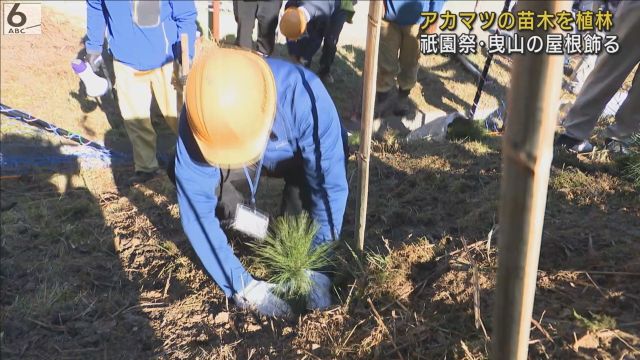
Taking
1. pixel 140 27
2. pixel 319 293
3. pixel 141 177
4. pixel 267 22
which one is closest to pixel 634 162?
pixel 319 293

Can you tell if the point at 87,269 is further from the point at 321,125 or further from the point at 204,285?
the point at 321,125

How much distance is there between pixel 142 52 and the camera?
153 inches

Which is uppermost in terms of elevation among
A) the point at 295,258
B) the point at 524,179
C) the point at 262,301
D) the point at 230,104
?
the point at 524,179

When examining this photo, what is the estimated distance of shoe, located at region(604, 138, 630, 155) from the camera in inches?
126

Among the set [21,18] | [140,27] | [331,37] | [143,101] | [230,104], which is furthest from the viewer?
[21,18]

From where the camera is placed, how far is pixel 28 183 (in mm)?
4270

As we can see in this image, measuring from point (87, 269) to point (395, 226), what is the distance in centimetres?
177

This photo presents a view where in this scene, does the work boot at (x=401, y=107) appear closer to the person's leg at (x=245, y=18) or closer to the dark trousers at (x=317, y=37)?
the dark trousers at (x=317, y=37)

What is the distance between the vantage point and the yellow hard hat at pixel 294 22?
16.9ft

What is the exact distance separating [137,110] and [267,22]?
2407mm

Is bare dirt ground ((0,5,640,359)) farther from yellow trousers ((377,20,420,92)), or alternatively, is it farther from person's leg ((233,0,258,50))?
person's leg ((233,0,258,50))

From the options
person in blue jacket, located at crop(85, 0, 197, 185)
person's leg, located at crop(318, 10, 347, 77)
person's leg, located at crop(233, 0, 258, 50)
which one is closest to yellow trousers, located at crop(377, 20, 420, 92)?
person's leg, located at crop(318, 10, 347, 77)

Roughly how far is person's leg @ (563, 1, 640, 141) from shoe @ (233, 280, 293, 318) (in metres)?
2.24

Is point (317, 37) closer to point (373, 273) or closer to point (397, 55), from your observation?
point (397, 55)
